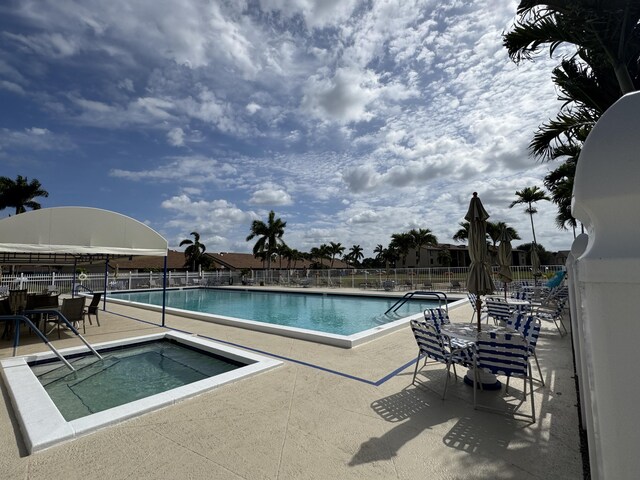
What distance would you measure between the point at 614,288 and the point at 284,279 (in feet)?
89.2

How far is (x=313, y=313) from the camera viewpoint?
14352 mm

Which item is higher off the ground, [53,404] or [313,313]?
[53,404]

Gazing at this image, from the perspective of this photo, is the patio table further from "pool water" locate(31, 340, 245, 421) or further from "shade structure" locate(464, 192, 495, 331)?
"pool water" locate(31, 340, 245, 421)

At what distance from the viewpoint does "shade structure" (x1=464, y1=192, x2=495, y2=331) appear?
536cm

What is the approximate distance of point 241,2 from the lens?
7758 millimetres

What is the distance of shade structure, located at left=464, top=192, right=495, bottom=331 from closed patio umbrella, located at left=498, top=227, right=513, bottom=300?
6.46 metres

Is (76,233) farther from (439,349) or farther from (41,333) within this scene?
(439,349)

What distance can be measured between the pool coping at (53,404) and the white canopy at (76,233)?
3.41 metres

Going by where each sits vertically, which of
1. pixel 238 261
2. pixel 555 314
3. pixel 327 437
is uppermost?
pixel 238 261

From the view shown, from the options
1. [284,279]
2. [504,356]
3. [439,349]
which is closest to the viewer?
[504,356]

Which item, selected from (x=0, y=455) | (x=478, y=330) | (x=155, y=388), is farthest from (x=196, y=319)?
(x=478, y=330)

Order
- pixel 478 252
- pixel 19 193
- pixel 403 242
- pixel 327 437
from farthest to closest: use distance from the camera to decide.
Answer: pixel 403 242 < pixel 19 193 < pixel 478 252 < pixel 327 437

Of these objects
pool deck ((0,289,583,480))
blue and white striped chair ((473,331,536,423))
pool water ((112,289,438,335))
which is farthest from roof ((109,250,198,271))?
blue and white striped chair ((473,331,536,423))

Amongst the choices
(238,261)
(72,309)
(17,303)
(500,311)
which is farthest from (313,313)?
(238,261)
